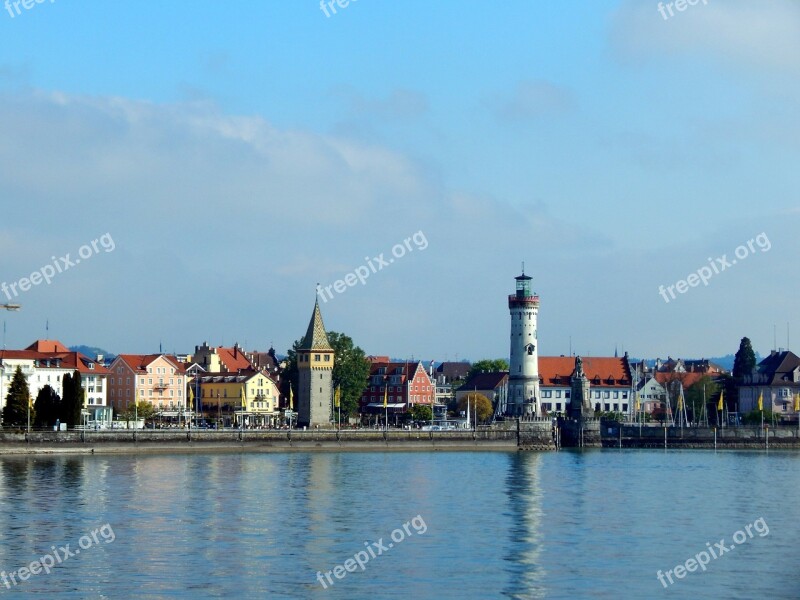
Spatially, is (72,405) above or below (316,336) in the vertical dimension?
below

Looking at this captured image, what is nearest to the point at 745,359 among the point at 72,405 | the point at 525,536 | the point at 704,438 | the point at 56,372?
the point at 704,438

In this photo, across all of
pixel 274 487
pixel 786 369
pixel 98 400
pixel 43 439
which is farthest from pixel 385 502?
pixel 786 369

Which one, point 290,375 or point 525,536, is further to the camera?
point 290,375

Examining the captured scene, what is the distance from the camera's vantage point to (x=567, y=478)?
94750mm

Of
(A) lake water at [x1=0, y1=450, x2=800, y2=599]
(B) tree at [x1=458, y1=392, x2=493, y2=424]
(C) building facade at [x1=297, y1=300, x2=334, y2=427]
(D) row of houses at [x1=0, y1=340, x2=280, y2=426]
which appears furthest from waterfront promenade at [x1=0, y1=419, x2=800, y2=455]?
(B) tree at [x1=458, y1=392, x2=493, y2=424]

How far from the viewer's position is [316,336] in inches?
5733

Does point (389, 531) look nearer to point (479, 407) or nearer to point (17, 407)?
point (17, 407)

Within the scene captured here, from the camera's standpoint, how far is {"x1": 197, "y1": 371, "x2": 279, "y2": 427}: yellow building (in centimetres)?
16562

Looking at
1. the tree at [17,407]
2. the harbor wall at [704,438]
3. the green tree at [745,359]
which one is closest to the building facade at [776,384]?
the green tree at [745,359]

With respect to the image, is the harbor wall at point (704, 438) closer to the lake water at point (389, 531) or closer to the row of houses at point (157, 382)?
the row of houses at point (157, 382)

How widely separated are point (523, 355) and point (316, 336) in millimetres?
23407

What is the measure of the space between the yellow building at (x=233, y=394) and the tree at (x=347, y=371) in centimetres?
353

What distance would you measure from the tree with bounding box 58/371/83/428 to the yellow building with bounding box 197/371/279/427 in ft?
136

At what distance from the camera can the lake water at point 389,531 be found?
46938 millimetres
